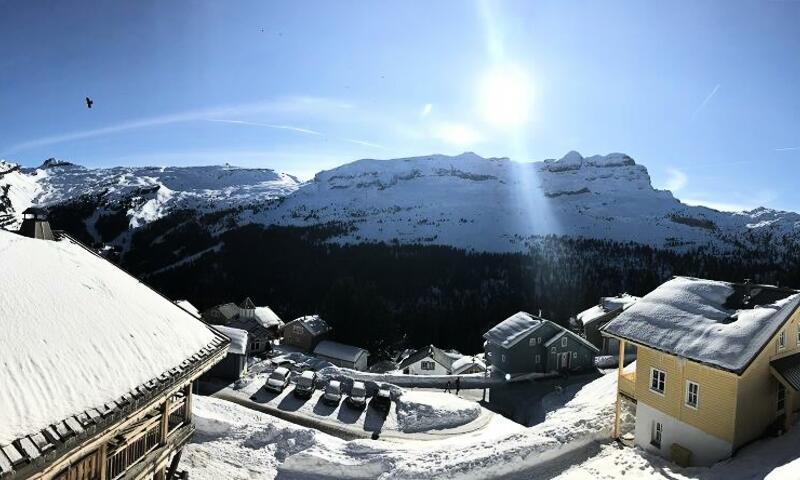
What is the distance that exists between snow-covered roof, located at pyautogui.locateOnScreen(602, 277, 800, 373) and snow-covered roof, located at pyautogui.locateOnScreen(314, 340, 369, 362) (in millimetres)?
35023

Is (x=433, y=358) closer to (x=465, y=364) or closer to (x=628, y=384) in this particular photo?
(x=465, y=364)

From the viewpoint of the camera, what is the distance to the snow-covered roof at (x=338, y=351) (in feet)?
160

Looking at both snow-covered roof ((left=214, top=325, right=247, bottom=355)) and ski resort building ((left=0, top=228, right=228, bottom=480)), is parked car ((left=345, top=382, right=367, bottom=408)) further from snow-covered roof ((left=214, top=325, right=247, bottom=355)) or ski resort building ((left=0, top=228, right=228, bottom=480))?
ski resort building ((left=0, top=228, right=228, bottom=480))

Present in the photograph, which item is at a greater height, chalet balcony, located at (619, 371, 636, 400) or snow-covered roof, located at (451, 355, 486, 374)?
chalet balcony, located at (619, 371, 636, 400)

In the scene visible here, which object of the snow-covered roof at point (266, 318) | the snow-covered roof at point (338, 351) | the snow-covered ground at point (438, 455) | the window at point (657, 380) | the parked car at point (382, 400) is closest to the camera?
the snow-covered ground at point (438, 455)

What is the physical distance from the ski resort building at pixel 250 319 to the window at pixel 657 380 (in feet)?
134

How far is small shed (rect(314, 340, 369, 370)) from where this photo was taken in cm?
4825

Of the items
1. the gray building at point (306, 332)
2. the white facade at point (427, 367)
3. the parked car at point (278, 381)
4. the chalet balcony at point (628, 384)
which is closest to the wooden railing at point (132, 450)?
the chalet balcony at point (628, 384)

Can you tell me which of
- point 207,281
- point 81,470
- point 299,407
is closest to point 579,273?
point 207,281

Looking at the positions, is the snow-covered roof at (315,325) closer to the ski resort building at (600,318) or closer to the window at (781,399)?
the ski resort building at (600,318)

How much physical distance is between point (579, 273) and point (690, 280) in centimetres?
14747

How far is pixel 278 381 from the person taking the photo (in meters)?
28.5

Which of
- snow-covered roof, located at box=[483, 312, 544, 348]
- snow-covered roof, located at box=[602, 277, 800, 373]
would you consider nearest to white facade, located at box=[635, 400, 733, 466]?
snow-covered roof, located at box=[602, 277, 800, 373]

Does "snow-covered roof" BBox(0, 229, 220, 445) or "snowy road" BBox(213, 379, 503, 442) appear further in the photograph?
"snowy road" BBox(213, 379, 503, 442)
